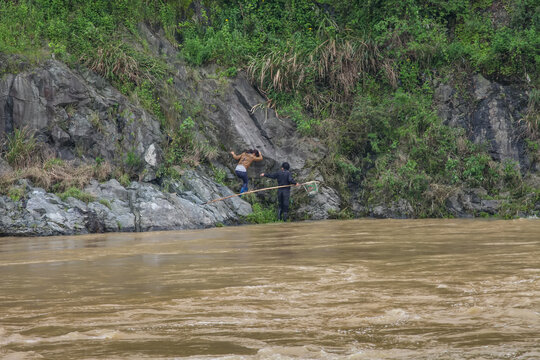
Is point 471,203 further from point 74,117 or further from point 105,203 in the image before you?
point 74,117

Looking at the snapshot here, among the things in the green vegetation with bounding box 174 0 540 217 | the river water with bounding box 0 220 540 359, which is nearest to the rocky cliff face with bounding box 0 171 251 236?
the green vegetation with bounding box 174 0 540 217

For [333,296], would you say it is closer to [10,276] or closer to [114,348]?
[114,348]

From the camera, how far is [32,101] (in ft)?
53.4

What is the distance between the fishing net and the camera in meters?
17.7

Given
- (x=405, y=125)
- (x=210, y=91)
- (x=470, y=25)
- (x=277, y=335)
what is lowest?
(x=277, y=335)

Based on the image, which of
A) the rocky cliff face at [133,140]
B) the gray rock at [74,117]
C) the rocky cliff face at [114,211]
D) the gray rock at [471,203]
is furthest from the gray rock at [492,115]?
the gray rock at [74,117]

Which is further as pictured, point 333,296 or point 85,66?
point 85,66

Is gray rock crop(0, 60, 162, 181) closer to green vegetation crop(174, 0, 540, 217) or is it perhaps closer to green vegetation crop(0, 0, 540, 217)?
green vegetation crop(0, 0, 540, 217)

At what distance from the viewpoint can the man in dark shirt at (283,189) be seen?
17.2m

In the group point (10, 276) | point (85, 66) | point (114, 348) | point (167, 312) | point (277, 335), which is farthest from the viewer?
point (85, 66)

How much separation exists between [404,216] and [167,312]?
44.1 feet

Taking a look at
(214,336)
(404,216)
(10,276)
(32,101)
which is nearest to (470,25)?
(404,216)

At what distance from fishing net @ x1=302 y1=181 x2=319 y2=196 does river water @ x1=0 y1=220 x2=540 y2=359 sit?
914 cm

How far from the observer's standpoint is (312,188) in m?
17.8
